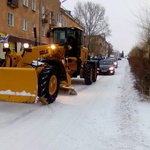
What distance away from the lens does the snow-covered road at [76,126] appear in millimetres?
5625

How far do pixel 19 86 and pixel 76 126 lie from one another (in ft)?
7.71

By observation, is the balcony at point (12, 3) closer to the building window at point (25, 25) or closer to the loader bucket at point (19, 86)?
the building window at point (25, 25)

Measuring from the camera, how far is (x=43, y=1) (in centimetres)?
3691

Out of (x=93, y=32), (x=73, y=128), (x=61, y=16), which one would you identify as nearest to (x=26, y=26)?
(x=61, y=16)

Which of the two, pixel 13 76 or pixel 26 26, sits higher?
pixel 26 26

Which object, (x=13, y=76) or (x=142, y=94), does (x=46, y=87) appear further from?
(x=142, y=94)

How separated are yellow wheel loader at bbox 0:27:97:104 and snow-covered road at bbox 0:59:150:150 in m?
0.42

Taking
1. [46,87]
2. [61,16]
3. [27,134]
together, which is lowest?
[27,134]

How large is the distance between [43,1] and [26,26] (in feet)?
23.7

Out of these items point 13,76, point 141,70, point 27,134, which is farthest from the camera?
point 141,70

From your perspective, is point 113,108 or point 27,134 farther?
point 113,108

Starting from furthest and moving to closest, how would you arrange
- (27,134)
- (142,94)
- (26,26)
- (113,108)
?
1. (26,26)
2. (142,94)
3. (113,108)
4. (27,134)

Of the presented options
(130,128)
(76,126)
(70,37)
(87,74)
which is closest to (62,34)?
(70,37)

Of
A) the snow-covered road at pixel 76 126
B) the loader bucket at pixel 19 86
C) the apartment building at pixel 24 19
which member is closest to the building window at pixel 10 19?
the apartment building at pixel 24 19
